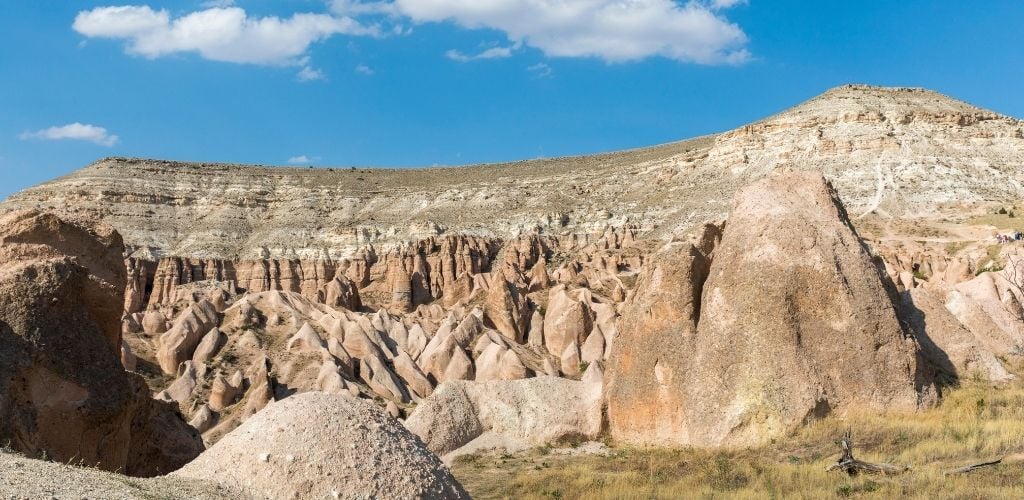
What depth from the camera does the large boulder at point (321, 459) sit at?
9.15 metres

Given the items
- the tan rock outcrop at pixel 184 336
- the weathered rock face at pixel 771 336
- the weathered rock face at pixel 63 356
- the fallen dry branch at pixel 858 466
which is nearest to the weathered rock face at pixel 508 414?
the weathered rock face at pixel 771 336

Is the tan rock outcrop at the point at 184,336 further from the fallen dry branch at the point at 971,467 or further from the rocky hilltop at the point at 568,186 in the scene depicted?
the rocky hilltop at the point at 568,186

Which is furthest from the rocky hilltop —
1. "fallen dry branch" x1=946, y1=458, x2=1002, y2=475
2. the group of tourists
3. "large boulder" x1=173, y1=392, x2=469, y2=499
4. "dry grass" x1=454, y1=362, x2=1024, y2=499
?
"large boulder" x1=173, y1=392, x2=469, y2=499

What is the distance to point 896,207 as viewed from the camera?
6875 centimetres

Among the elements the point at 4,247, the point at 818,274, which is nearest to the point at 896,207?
the point at 818,274

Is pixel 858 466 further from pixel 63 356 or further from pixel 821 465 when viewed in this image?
pixel 63 356

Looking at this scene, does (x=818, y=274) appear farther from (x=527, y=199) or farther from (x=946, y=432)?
(x=527, y=199)

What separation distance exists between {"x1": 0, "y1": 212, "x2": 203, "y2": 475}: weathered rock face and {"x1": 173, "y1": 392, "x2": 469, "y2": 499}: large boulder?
296cm

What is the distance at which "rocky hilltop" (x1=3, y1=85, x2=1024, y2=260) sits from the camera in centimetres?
7519

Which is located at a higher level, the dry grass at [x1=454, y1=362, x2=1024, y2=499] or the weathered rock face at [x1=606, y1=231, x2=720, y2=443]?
the weathered rock face at [x1=606, y1=231, x2=720, y2=443]

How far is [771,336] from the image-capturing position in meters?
16.7

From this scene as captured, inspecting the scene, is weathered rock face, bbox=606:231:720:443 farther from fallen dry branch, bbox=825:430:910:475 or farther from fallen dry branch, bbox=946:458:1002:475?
fallen dry branch, bbox=946:458:1002:475

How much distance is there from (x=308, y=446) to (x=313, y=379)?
25230 mm

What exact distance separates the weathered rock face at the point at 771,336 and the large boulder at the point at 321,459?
8.02 m
